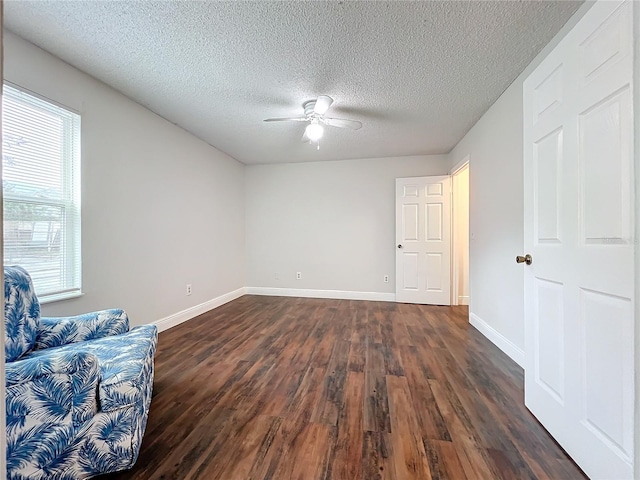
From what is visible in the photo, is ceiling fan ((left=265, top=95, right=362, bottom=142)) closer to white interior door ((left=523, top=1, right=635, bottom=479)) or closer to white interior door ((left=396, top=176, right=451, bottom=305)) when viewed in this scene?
white interior door ((left=523, top=1, right=635, bottom=479))

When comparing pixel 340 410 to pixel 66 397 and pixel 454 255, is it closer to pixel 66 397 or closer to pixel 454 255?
pixel 66 397

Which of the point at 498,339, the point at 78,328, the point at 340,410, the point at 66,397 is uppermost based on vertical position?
the point at 78,328

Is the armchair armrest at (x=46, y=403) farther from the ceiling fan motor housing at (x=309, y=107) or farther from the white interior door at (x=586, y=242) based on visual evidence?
the ceiling fan motor housing at (x=309, y=107)

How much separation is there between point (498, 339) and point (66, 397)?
3.15m

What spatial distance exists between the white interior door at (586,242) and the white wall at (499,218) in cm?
73

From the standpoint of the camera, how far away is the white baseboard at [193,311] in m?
3.10

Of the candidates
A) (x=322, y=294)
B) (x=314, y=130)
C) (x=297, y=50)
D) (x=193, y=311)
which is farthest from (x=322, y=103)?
(x=322, y=294)

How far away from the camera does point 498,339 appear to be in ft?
8.76

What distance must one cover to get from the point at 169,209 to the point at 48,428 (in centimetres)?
243

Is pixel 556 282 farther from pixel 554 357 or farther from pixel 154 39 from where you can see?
pixel 154 39

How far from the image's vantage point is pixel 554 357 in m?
1.49

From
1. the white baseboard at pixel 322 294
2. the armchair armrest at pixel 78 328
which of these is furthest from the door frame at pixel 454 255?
the armchair armrest at pixel 78 328

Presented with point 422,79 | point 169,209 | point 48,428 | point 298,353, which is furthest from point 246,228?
point 48,428

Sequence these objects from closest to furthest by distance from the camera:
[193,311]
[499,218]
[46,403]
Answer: [46,403] → [499,218] → [193,311]
